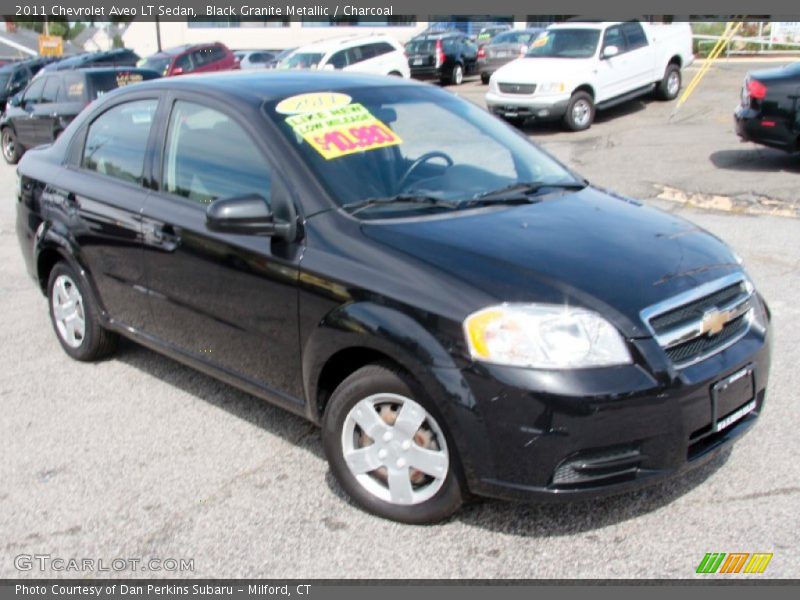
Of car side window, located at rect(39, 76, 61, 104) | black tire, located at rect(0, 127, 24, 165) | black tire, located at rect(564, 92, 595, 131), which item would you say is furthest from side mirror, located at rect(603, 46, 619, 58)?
black tire, located at rect(0, 127, 24, 165)

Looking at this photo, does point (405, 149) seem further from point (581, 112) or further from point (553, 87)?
point (581, 112)

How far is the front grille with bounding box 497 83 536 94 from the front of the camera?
15359mm

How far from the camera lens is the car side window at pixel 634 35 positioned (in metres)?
16.4

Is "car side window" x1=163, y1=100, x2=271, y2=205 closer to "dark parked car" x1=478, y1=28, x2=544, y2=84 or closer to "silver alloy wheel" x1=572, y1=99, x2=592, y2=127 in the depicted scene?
"silver alloy wheel" x1=572, y1=99, x2=592, y2=127

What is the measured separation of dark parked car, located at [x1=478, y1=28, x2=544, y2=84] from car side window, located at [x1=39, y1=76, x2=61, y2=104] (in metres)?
14.0

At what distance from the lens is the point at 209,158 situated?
169 inches

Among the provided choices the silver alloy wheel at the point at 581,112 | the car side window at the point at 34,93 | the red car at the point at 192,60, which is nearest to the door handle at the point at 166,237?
the silver alloy wheel at the point at 581,112

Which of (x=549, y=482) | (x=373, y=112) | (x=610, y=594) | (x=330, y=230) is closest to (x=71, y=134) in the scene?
(x=373, y=112)

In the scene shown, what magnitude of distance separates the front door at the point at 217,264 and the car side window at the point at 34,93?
40.4ft

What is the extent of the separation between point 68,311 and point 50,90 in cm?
1102

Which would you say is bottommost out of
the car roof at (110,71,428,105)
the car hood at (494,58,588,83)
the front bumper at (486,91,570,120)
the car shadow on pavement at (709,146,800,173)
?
the car shadow on pavement at (709,146,800,173)

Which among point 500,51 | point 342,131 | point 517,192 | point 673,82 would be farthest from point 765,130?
point 500,51

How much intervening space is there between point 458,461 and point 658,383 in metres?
0.76

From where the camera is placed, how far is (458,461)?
329cm
